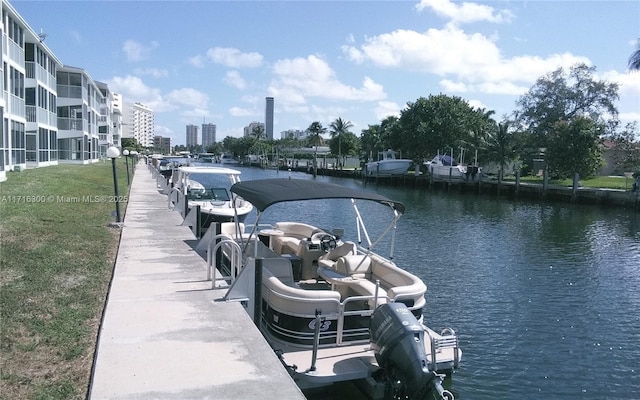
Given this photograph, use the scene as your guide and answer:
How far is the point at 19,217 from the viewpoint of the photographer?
47.2 ft

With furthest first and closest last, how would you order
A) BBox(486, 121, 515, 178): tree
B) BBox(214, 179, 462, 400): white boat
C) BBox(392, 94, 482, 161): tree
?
BBox(392, 94, 482, 161): tree, BBox(486, 121, 515, 178): tree, BBox(214, 179, 462, 400): white boat

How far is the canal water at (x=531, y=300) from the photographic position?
942 centimetres

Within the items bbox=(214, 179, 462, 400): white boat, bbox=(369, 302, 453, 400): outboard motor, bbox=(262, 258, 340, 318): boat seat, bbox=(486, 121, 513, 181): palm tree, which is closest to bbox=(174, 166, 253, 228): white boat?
bbox=(214, 179, 462, 400): white boat

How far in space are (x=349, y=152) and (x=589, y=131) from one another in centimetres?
6305

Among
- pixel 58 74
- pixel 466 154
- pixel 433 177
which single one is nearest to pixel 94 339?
pixel 58 74

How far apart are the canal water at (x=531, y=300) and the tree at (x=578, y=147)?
18.5 metres

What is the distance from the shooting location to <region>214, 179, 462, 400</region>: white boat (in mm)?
6453

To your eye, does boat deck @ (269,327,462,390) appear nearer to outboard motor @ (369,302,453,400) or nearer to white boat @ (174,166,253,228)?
outboard motor @ (369,302,453,400)

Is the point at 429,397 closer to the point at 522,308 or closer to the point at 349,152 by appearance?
the point at 522,308

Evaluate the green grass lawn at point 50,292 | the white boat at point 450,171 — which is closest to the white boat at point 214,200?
the green grass lawn at point 50,292

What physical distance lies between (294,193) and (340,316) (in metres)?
2.21

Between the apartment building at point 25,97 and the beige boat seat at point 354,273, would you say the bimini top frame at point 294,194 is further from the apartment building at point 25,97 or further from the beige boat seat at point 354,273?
the apartment building at point 25,97

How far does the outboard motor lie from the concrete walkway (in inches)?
51.3

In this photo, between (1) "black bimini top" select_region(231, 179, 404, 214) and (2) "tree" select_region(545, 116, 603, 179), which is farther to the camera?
(2) "tree" select_region(545, 116, 603, 179)
